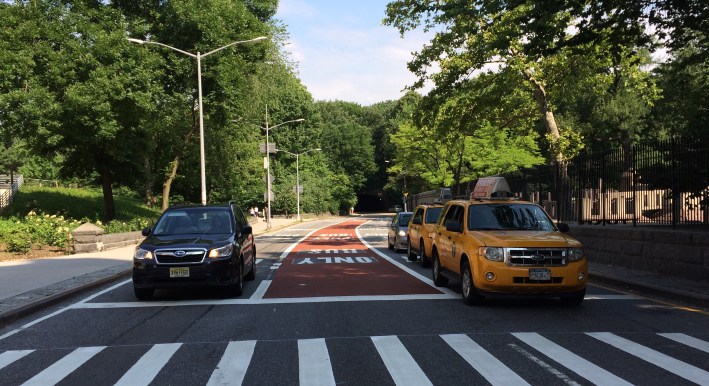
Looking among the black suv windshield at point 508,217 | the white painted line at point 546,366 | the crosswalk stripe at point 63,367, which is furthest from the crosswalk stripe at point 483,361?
the crosswalk stripe at point 63,367

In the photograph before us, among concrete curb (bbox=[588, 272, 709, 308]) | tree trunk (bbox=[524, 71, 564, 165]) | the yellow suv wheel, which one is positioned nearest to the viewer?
the yellow suv wheel

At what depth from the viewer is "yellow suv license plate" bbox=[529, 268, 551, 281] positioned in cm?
852

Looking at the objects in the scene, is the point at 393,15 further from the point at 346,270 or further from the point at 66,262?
the point at 66,262

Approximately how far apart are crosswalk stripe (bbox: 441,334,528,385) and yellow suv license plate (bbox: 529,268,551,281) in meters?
1.99

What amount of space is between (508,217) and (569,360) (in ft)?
14.3

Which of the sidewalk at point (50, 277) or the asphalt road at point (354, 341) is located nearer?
the asphalt road at point (354, 341)

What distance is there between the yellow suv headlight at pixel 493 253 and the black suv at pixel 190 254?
4346mm

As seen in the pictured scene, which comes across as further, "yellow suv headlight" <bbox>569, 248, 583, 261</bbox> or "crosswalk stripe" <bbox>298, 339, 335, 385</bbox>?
"yellow suv headlight" <bbox>569, 248, 583, 261</bbox>

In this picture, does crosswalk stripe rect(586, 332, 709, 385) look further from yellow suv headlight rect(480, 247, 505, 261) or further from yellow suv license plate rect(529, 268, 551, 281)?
yellow suv headlight rect(480, 247, 505, 261)

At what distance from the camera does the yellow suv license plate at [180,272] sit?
9.70 meters

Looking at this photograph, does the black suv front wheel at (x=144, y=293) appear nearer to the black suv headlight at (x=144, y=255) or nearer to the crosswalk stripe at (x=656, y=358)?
the black suv headlight at (x=144, y=255)

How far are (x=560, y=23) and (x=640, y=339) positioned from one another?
670 centimetres

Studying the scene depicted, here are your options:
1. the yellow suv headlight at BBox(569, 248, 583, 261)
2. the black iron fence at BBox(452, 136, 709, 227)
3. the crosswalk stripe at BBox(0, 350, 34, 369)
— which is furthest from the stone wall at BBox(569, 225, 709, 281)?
the crosswalk stripe at BBox(0, 350, 34, 369)

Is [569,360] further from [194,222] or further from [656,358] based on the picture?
[194,222]
